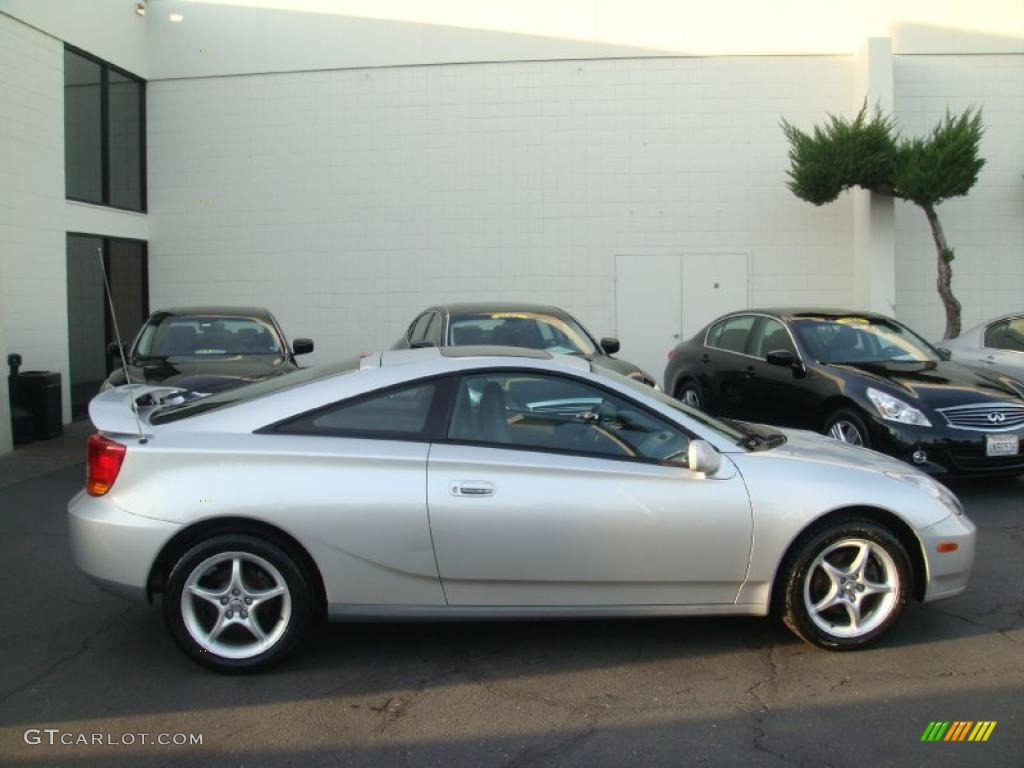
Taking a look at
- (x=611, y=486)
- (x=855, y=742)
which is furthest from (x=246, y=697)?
(x=855, y=742)

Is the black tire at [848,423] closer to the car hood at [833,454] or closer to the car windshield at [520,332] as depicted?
the car windshield at [520,332]

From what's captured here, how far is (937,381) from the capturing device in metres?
8.11

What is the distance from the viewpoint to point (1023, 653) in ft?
15.1

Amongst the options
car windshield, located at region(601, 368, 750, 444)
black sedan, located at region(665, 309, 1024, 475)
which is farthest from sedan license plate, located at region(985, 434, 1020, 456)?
car windshield, located at region(601, 368, 750, 444)

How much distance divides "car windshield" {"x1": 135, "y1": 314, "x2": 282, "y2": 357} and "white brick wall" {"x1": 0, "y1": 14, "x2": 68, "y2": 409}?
2.54m

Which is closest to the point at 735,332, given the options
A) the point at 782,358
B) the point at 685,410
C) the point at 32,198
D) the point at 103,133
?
the point at 782,358

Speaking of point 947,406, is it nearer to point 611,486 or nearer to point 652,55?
point 611,486

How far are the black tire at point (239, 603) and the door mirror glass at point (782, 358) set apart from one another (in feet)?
18.7

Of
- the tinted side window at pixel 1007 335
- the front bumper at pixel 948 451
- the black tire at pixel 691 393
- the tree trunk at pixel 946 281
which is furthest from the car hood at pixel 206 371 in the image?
the tree trunk at pixel 946 281

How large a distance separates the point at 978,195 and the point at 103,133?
1308 cm

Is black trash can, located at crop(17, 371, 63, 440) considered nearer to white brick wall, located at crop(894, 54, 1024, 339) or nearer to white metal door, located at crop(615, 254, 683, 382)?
white metal door, located at crop(615, 254, 683, 382)

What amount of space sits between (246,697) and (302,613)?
1.36ft

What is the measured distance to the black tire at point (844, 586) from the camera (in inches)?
175

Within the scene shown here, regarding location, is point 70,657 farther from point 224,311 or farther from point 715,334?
point 715,334
